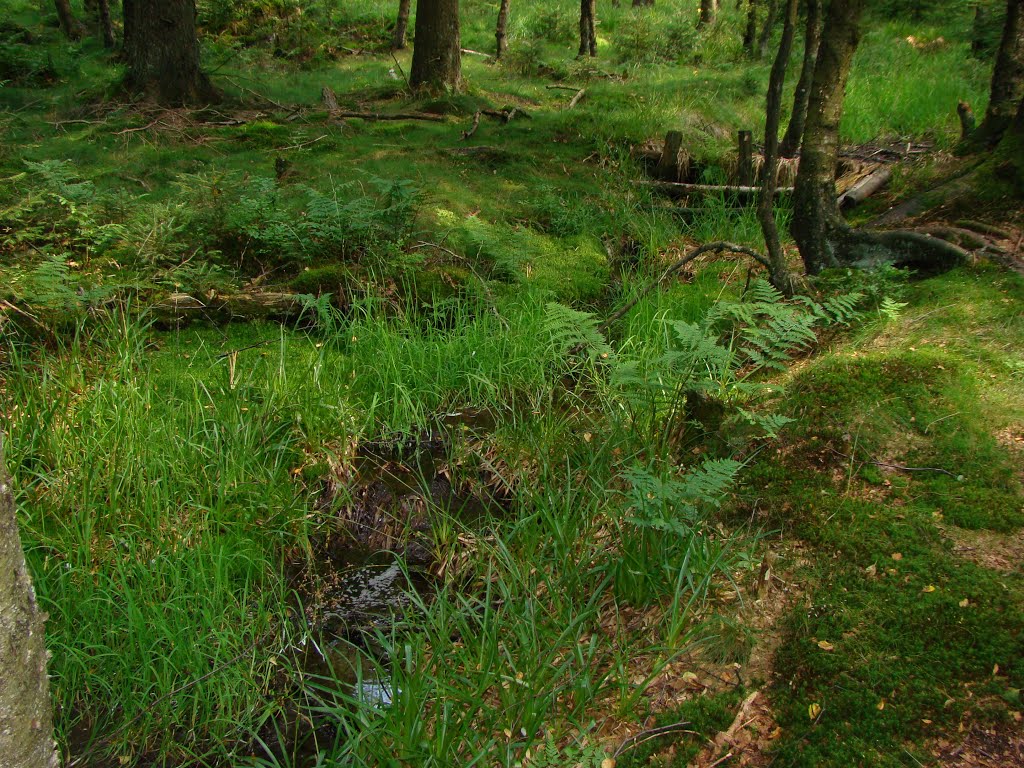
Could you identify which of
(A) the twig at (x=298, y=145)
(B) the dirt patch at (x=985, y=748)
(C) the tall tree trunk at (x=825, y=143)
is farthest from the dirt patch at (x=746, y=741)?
(A) the twig at (x=298, y=145)

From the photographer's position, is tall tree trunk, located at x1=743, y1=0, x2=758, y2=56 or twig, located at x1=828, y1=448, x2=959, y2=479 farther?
tall tree trunk, located at x1=743, y1=0, x2=758, y2=56

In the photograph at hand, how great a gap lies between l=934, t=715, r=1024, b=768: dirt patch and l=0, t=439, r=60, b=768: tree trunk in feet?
7.94

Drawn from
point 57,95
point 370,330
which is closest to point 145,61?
point 57,95

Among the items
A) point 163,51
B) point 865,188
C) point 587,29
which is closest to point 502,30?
point 587,29

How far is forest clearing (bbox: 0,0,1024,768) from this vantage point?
A: 2.46 metres

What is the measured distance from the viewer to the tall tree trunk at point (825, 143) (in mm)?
4680

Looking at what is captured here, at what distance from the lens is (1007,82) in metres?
6.33

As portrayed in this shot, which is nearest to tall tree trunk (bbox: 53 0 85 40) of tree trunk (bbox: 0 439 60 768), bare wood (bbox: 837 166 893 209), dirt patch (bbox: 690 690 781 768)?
bare wood (bbox: 837 166 893 209)

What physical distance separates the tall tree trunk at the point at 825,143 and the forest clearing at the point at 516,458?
0.09 feet

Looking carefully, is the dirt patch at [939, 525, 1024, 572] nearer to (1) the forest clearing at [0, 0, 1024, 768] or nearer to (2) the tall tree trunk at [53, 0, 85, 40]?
(1) the forest clearing at [0, 0, 1024, 768]

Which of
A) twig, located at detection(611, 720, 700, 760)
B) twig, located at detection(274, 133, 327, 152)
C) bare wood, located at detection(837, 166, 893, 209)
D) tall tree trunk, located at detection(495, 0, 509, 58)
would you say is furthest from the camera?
tall tree trunk, located at detection(495, 0, 509, 58)

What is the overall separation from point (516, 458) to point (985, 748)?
8.80 feet

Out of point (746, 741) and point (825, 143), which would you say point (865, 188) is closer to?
point (825, 143)

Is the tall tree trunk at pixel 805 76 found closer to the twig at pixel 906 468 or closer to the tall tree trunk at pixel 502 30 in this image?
the twig at pixel 906 468
